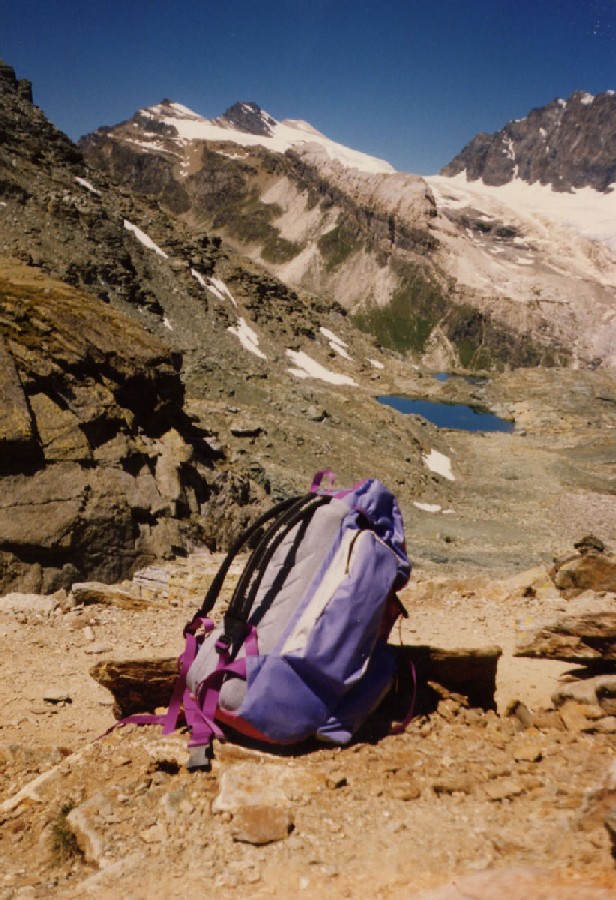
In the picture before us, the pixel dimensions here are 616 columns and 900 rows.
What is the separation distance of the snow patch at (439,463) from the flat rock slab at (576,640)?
1283 inches

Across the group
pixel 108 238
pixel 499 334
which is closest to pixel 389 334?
pixel 499 334

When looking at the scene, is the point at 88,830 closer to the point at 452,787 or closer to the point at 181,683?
the point at 181,683

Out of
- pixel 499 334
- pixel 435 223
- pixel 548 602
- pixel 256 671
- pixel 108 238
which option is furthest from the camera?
pixel 435 223

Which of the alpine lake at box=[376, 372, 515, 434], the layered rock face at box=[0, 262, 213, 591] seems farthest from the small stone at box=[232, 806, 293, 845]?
the alpine lake at box=[376, 372, 515, 434]

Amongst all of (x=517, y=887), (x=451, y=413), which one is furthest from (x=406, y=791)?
(x=451, y=413)

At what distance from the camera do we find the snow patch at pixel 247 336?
53.5m

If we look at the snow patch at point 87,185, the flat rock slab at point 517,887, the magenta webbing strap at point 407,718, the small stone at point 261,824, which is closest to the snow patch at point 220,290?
the snow patch at point 87,185

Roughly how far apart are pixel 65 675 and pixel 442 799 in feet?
15.4

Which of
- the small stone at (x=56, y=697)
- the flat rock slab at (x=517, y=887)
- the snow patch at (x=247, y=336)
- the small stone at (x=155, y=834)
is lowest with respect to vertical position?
the small stone at (x=56, y=697)

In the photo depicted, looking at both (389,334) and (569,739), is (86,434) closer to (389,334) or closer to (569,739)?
(569,739)

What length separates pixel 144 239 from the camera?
2152 inches

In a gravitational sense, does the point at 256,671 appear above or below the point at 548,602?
above

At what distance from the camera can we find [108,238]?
44094 millimetres

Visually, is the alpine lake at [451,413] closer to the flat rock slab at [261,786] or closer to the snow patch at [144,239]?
the snow patch at [144,239]
